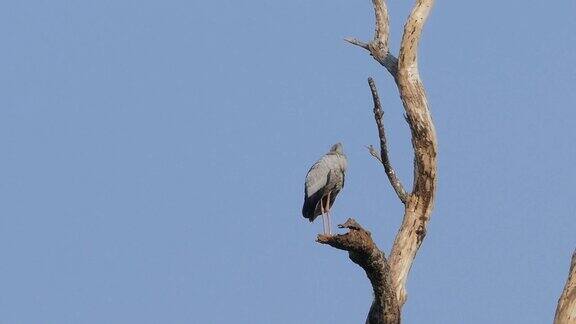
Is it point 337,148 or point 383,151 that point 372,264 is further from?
point 337,148

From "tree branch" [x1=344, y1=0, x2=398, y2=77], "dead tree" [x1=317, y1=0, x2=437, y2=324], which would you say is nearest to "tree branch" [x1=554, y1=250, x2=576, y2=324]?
"dead tree" [x1=317, y1=0, x2=437, y2=324]

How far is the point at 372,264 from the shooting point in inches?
448

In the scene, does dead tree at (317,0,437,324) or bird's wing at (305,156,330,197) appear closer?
dead tree at (317,0,437,324)

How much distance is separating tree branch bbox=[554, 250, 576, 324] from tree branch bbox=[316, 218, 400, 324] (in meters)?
1.49

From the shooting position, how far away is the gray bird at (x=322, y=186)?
51.3 ft

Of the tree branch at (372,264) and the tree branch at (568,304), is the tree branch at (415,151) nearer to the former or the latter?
the tree branch at (372,264)

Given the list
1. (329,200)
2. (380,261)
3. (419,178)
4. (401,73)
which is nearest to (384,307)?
(380,261)

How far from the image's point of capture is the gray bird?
15.6m

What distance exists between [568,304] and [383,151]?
224cm

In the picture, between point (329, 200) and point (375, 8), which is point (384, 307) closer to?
point (375, 8)

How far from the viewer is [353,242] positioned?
11.2m

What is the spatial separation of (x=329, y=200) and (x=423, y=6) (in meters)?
3.75

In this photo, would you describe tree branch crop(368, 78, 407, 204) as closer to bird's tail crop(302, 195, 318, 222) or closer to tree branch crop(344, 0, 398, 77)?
tree branch crop(344, 0, 398, 77)

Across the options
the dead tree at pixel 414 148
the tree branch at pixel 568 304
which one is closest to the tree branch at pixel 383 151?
the dead tree at pixel 414 148
